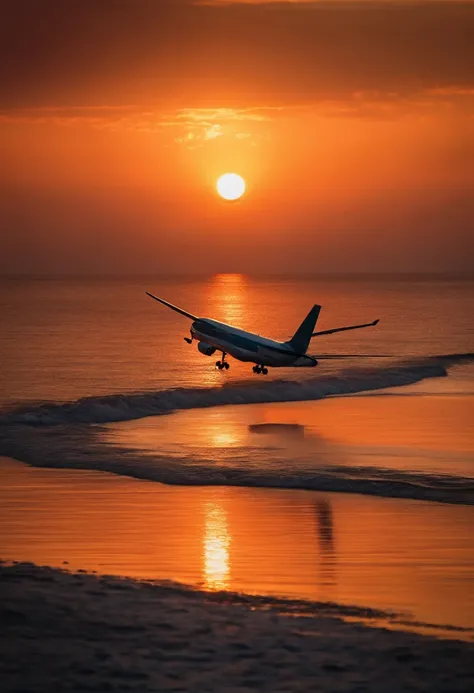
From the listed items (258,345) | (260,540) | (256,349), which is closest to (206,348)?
(256,349)

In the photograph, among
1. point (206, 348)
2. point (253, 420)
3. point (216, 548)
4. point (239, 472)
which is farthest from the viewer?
point (206, 348)

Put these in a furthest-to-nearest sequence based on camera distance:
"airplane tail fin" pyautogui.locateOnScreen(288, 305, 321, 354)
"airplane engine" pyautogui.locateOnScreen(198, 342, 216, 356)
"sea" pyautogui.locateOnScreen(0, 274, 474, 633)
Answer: "airplane engine" pyautogui.locateOnScreen(198, 342, 216, 356)
"airplane tail fin" pyautogui.locateOnScreen(288, 305, 321, 354)
"sea" pyautogui.locateOnScreen(0, 274, 474, 633)

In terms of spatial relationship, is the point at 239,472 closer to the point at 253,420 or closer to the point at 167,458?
the point at 167,458

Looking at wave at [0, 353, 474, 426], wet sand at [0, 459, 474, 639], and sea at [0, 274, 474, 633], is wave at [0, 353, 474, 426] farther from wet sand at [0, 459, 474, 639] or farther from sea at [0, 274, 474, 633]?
wet sand at [0, 459, 474, 639]

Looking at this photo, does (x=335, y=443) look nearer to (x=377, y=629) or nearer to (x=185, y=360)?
(x=377, y=629)

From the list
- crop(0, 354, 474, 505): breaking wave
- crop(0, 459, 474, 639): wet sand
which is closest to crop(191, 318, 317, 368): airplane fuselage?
crop(0, 354, 474, 505): breaking wave

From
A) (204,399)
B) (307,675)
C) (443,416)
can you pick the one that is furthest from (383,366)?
(307,675)
